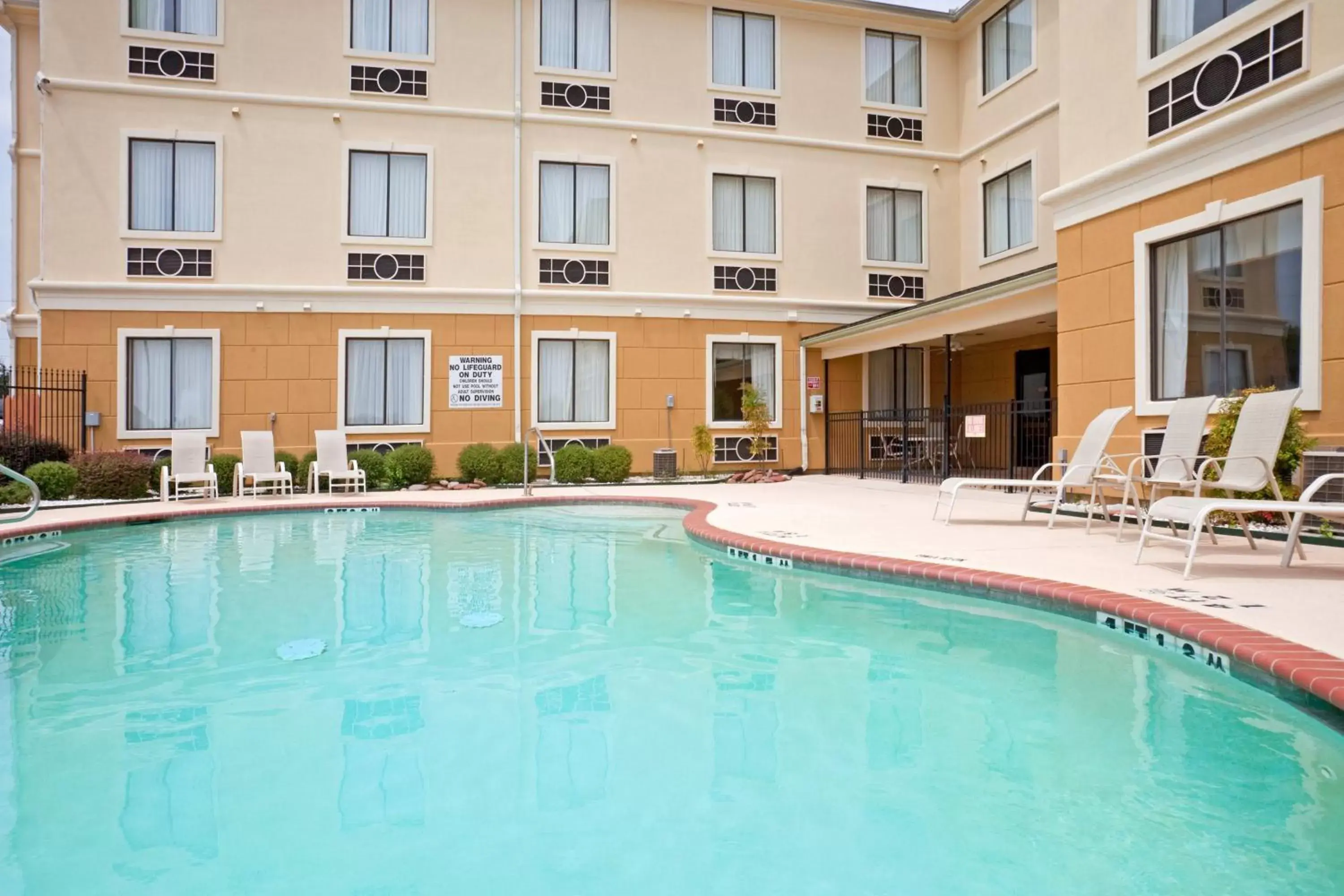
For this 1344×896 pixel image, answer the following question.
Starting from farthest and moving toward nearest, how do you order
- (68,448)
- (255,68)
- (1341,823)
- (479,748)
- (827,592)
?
1. (255,68)
2. (68,448)
3. (827,592)
4. (479,748)
5. (1341,823)

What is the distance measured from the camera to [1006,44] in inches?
607

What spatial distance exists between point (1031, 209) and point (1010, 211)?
0.70 m

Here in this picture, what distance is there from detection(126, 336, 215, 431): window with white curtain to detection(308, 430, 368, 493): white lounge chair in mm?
2204

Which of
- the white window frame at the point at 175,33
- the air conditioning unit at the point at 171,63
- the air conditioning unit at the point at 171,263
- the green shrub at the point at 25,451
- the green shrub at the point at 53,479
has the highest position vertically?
the white window frame at the point at 175,33

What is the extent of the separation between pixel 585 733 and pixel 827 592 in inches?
108

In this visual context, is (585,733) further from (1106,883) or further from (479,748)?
(1106,883)

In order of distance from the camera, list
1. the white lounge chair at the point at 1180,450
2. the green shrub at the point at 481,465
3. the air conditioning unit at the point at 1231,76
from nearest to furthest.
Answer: the white lounge chair at the point at 1180,450, the air conditioning unit at the point at 1231,76, the green shrub at the point at 481,465

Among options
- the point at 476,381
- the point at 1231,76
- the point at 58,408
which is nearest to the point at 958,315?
the point at 1231,76

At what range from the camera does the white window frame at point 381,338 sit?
14.2 m

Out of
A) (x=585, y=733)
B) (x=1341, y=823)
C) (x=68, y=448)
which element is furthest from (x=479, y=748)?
(x=68, y=448)

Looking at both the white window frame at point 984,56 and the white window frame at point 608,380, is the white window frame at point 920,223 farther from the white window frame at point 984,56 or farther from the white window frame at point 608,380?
the white window frame at point 608,380

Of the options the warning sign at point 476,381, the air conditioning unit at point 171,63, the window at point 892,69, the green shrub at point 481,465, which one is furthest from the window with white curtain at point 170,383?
the window at point 892,69

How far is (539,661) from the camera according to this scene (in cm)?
423

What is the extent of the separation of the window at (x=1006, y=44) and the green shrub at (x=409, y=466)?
12.4 metres
